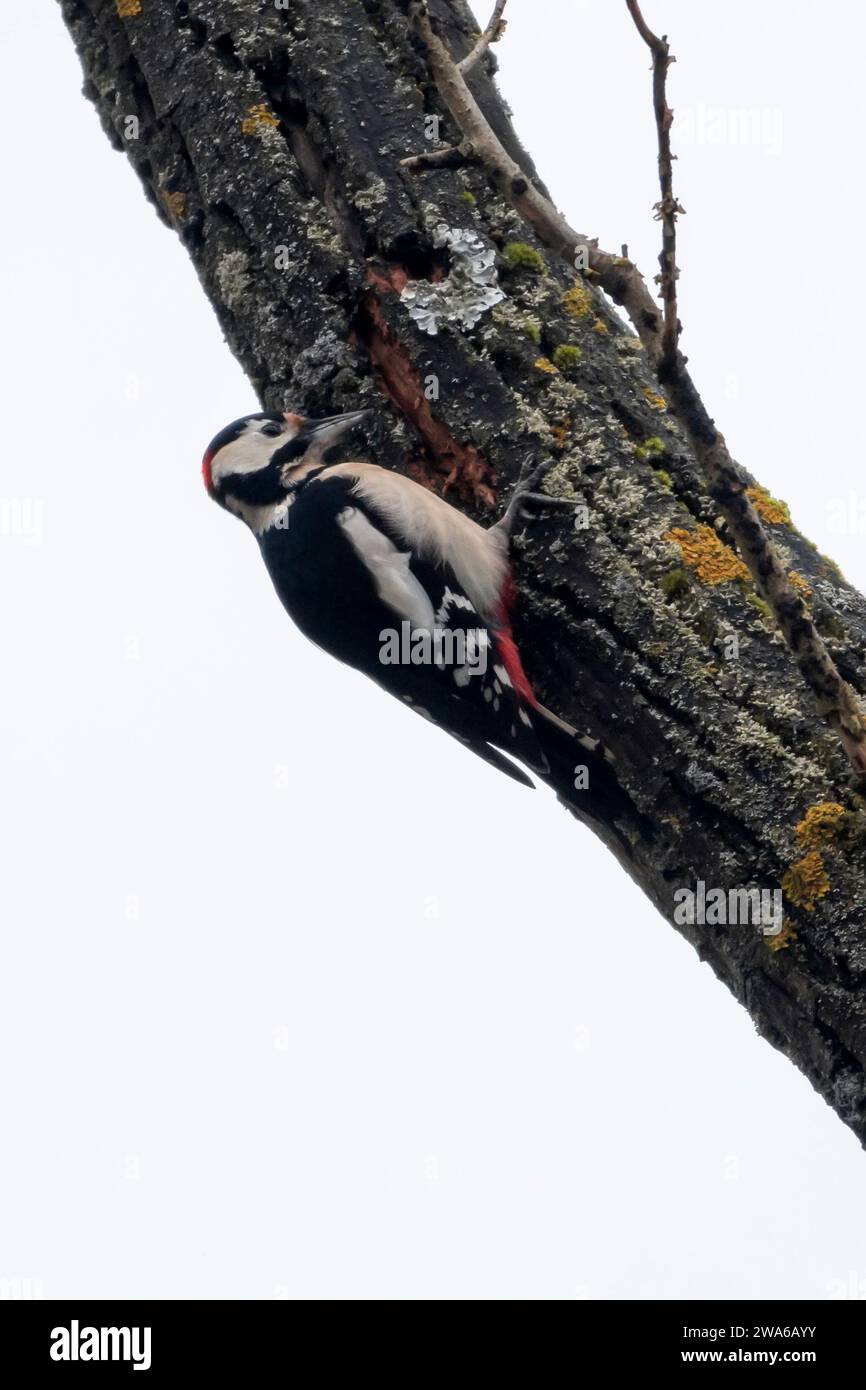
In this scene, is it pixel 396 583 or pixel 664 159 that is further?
pixel 396 583

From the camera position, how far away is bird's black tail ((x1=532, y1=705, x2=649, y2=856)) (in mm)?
2492

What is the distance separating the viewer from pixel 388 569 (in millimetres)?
A: 3498

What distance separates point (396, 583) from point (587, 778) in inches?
39.5

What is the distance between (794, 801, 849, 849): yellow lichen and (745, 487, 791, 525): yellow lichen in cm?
82

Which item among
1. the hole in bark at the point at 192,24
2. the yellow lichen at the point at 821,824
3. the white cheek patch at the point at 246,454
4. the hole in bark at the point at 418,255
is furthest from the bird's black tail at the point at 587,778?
the hole in bark at the point at 192,24

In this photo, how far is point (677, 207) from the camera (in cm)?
176

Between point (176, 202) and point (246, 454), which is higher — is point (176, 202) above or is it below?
above

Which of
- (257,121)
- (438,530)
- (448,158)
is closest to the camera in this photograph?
(448,158)

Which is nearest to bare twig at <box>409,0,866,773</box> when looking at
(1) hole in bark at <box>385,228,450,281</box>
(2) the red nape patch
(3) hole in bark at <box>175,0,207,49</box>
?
(2) the red nape patch

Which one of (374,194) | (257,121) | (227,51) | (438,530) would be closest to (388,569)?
(438,530)

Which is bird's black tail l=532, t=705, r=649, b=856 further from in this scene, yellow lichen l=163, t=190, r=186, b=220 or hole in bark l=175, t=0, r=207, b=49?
hole in bark l=175, t=0, r=207, b=49

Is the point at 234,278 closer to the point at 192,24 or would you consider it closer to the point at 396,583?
the point at 192,24
